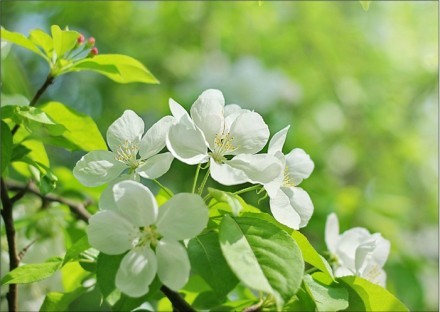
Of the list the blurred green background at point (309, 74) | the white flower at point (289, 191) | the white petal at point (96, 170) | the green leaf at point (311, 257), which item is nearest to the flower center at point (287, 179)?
the white flower at point (289, 191)

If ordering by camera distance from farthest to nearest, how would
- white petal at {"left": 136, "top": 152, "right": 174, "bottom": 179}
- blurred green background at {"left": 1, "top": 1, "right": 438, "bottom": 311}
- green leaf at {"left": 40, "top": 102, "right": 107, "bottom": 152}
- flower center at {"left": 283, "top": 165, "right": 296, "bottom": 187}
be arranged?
blurred green background at {"left": 1, "top": 1, "right": 438, "bottom": 311} → green leaf at {"left": 40, "top": 102, "right": 107, "bottom": 152} → flower center at {"left": 283, "top": 165, "right": 296, "bottom": 187} → white petal at {"left": 136, "top": 152, "right": 174, "bottom": 179}

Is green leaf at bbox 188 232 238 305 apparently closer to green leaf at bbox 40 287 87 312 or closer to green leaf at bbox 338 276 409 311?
green leaf at bbox 338 276 409 311

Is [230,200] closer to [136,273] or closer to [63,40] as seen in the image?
[136,273]

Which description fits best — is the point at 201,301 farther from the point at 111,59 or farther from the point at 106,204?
the point at 111,59

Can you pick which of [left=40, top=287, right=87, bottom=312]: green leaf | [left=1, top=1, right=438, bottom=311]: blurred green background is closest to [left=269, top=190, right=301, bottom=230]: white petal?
[left=40, top=287, right=87, bottom=312]: green leaf

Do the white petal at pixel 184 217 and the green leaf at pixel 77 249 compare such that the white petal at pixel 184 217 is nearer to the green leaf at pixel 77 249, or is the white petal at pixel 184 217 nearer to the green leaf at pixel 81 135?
the green leaf at pixel 77 249

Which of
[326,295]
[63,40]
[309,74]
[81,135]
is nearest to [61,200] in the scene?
[81,135]
